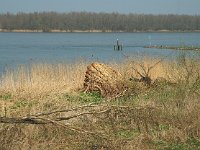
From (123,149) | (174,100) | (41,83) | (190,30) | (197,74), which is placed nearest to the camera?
(123,149)

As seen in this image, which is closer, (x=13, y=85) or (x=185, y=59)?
(x=185, y=59)

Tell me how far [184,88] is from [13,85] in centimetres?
713

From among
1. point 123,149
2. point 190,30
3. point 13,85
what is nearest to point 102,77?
point 13,85

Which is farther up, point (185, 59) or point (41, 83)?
point (185, 59)

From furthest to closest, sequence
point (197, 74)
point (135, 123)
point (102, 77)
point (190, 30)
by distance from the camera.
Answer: point (190, 30) → point (102, 77) → point (197, 74) → point (135, 123)

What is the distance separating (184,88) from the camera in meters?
9.54

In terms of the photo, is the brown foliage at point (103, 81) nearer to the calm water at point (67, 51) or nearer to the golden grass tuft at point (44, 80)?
the golden grass tuft at point (44, 80)

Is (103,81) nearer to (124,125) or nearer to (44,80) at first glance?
(44,80)

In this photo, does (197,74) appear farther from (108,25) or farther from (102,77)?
(108,25)

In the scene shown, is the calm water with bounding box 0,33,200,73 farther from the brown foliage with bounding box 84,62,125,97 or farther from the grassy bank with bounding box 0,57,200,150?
the grassy bank with bounding box 0,57,200,150

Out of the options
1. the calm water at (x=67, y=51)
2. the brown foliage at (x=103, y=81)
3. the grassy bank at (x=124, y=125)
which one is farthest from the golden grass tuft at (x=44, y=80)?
the grassy bank at (x=124, y=125)

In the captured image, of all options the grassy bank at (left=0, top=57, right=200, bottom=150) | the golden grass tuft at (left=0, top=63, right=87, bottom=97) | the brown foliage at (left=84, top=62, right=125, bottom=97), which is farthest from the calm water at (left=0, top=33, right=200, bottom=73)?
the grassy bank at (left=0, top=57, right=200, bottom=150)

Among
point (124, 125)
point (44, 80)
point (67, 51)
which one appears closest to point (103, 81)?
point (44, 80)

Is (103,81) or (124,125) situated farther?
(103,81)
